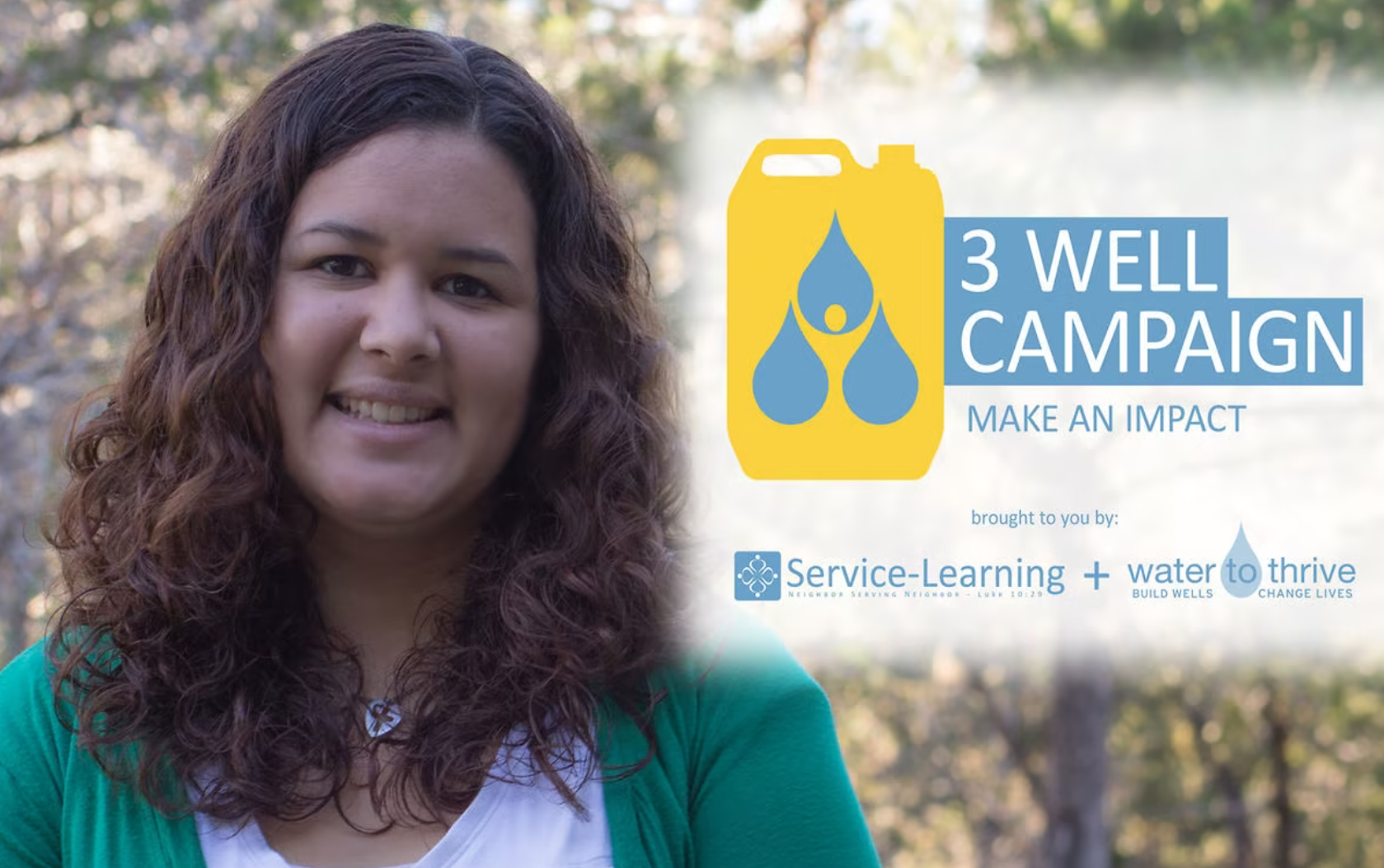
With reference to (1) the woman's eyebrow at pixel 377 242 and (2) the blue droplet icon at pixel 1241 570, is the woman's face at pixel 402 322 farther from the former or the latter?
(2) the blue droplet icon at pixel 1241 570

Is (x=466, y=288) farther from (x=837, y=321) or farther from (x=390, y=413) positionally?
(x=837, y=321)

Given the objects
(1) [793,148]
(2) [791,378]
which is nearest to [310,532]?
(2) [791,378]

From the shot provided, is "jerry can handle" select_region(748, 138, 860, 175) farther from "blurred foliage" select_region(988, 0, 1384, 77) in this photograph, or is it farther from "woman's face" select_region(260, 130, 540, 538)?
"woman's face" select_region(260, 130, 540, 538)

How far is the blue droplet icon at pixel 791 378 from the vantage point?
3.39m

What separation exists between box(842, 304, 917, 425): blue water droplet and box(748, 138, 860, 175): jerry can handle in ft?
3.96

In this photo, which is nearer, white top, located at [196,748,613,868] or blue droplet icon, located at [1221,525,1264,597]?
white top, located at [196,748,613,868]

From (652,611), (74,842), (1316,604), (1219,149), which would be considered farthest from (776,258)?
(1316,604)

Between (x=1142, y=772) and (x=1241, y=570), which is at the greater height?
(x=1241, y=570)

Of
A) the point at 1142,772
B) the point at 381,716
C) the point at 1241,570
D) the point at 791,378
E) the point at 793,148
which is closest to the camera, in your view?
the point at 381,716

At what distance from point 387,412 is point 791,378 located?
214 centimetres

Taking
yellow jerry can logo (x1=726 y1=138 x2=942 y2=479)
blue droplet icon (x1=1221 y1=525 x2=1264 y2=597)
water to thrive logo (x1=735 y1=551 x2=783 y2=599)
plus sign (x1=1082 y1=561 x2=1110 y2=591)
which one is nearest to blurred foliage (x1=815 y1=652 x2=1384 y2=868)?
plus sign (x1=1082 y1=561 x2=1110 y2=591)

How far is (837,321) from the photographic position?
3498 millimetres

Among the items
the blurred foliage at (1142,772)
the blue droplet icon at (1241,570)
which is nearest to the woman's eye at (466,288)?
the blue droplet icon at (1241,570)

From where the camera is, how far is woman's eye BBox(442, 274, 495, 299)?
1341mm
